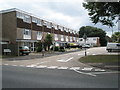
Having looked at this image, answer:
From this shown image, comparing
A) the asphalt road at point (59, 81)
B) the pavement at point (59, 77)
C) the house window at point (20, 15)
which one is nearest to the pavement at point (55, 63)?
the pavement at point (59, 77)

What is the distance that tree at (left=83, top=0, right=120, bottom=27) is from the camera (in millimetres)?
13266

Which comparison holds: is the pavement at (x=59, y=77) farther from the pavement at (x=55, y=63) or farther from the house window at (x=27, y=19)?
the house window at (x=27, y=19)

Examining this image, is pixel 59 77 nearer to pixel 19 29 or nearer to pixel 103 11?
pixel 103 11

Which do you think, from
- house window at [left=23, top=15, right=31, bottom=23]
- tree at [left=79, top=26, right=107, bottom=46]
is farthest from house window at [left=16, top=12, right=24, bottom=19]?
tree at [left=79, top=26, right=107, bottom=46]

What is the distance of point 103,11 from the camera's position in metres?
14.2

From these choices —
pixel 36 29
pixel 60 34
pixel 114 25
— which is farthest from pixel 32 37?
pixel 114 25

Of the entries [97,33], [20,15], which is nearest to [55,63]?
[20,15]

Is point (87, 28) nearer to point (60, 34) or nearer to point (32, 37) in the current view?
point (60, 34)

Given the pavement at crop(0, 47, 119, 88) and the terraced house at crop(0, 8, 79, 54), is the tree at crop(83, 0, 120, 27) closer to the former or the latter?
the pavement at crop(0, 47, 119, 88)

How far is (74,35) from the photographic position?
62750mm

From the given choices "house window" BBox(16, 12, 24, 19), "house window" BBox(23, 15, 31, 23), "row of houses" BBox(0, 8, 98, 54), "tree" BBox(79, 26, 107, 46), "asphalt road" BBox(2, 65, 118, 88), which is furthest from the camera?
"tree" BBox(79, 26, 107, 46)

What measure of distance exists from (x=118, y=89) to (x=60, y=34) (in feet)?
142

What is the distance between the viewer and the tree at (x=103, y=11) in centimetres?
1327

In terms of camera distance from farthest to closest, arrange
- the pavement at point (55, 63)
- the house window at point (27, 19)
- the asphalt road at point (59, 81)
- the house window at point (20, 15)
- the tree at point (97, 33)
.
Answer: the tree at point (97, 33)
the house window at point (27, 19)
the house window at point (20, 15)
the pavement at point (55, 63)
the asphalt road at point (59, 81)
